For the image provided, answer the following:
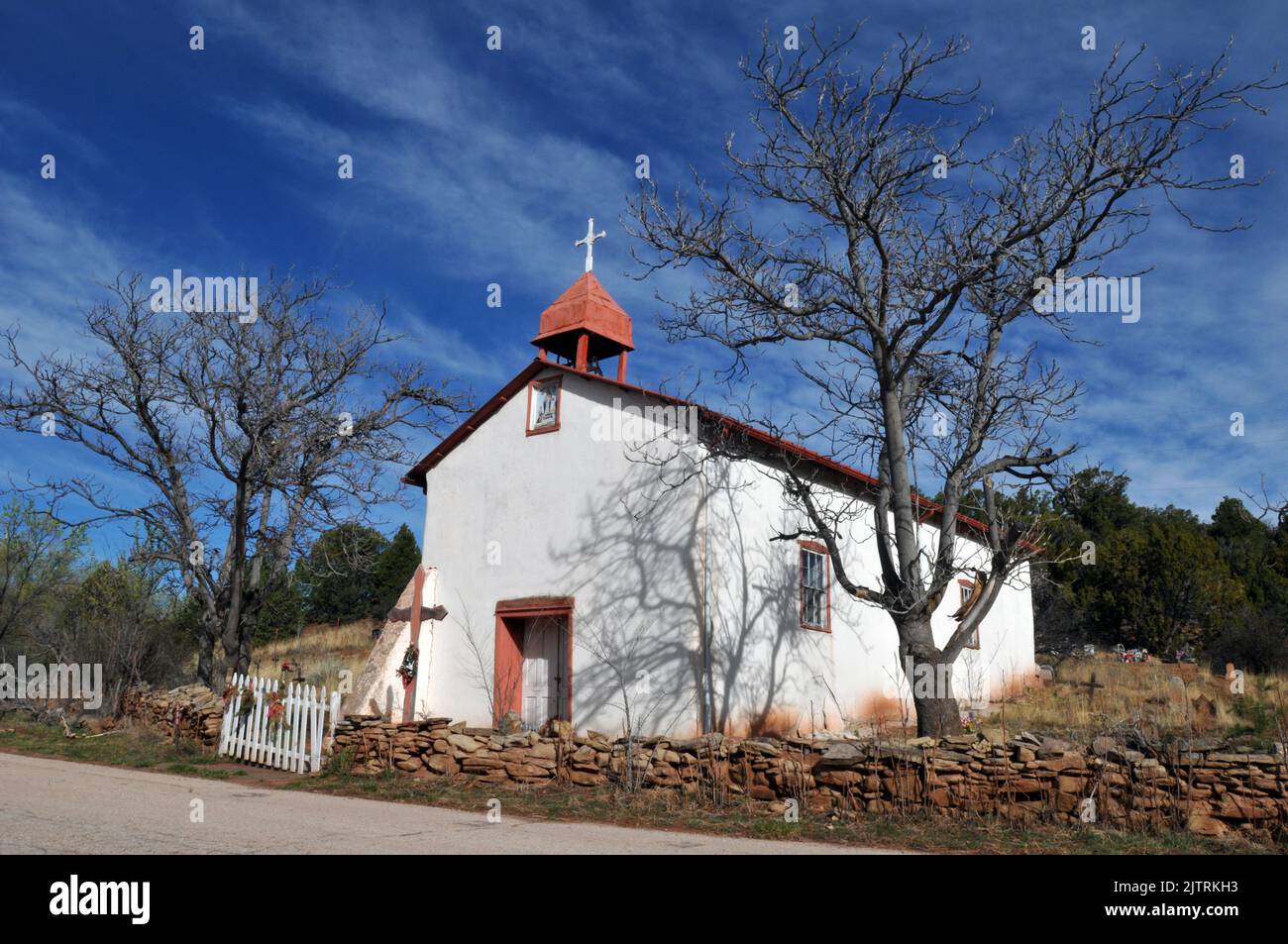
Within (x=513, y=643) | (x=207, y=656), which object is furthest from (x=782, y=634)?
(x=207, y=656)

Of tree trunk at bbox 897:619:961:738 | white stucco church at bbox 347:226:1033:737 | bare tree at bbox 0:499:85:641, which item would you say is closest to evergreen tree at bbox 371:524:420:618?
bare tree at bbox 0:499:85:641

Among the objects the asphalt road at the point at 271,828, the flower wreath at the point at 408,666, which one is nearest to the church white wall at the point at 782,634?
the asphalt road at the point at 271,828

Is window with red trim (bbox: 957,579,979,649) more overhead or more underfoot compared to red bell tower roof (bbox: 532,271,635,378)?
more underfoot

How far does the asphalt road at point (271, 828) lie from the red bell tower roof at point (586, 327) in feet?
29.2

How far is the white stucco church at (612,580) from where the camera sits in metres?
13.6

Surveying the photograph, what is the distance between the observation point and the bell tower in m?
16.8

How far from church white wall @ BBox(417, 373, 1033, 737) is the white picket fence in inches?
109

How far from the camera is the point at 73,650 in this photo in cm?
2111

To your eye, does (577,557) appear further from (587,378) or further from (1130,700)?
(1130,700)

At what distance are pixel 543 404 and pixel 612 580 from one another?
364 cm

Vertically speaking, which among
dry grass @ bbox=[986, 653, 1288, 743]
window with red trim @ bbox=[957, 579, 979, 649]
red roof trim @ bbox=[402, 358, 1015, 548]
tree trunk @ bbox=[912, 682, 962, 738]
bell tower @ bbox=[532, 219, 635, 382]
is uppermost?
bell tower @ bbox=[532, 219, 635, 382]

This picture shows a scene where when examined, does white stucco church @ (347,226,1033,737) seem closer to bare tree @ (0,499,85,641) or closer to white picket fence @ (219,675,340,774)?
white picket fence @ (219,675,340,774)
